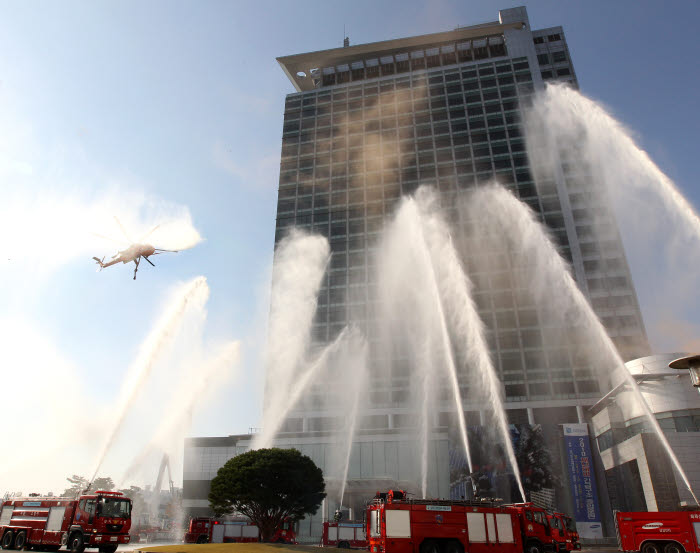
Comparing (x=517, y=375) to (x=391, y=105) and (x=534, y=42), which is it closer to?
(x=391, y=105)

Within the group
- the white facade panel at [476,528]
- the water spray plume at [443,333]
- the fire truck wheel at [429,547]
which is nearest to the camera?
the fire truck wheel at [429,547]

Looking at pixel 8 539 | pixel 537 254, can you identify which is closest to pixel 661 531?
pixel 8 539

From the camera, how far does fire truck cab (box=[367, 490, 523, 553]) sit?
22.5 metres

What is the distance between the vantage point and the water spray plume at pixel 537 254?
8356cm

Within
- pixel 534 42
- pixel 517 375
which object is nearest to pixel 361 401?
pixel 517 375

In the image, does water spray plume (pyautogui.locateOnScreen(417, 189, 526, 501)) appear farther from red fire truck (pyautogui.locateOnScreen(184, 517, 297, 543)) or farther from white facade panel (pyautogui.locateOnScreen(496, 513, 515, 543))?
white facade panel (pyautogui.locateOnScreen(496, 513, 515, 543))

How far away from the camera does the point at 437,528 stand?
2298cm

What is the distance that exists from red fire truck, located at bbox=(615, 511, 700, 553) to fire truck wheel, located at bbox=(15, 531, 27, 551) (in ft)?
112

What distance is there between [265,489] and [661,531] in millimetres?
28137

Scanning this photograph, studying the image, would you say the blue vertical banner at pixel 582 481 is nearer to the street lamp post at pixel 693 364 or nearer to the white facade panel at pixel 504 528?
the white facade panel at pixel 504 528

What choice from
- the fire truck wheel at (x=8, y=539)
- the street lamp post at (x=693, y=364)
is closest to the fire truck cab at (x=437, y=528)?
the street lamp post at (x=693, y=364)

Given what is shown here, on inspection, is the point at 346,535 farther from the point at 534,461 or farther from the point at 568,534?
the point at 534,461

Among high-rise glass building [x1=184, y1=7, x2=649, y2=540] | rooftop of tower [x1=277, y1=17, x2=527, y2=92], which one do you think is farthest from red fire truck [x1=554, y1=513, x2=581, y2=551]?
rooftop of tower [x1=277, y1=17, x2=527, y2=92]

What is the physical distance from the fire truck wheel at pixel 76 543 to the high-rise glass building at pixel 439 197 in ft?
138
